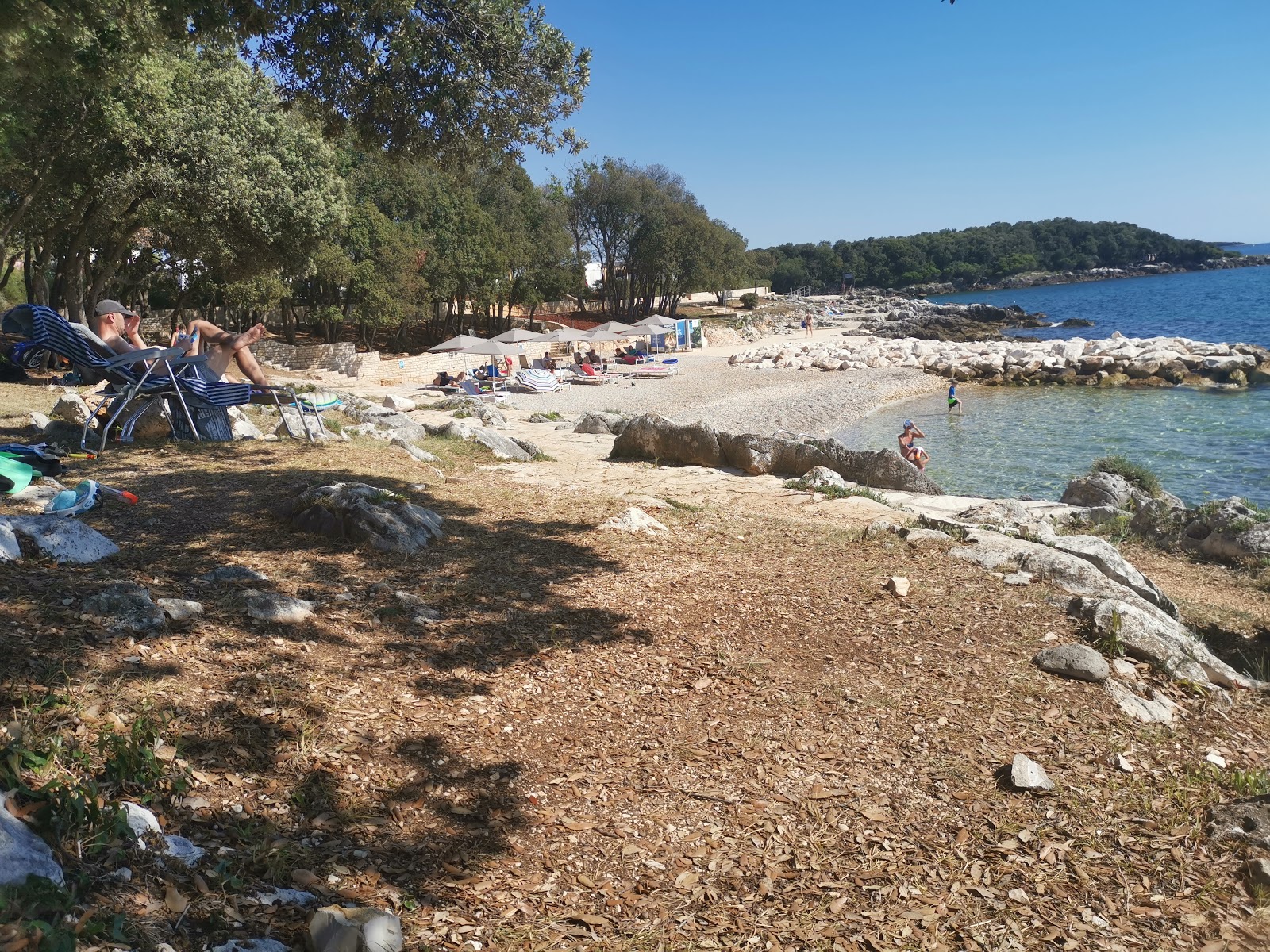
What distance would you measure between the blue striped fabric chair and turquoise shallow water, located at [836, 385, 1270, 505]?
13162 millimetres

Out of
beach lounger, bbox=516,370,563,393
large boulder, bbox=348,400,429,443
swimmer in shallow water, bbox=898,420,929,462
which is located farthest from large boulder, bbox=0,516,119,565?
beach lounger, bbox=516,370,563,393

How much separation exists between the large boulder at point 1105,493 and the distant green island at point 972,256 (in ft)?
437

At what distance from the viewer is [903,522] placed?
8500 mm

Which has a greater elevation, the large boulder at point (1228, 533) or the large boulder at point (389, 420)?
the large boulder at point (389, 420)

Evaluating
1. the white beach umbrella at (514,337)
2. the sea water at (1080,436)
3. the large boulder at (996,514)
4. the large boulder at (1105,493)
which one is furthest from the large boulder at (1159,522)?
the white beach umbrella at (514,337)

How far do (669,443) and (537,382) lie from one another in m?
17.7

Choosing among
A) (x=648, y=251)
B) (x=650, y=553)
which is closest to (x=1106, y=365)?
(x=648, y=251)

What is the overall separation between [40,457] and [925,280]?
152 meters

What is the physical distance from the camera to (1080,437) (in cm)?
2338

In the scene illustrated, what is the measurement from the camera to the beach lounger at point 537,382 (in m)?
30.1

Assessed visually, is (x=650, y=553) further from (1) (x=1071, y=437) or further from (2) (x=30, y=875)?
(1) (x=1071, y=437)

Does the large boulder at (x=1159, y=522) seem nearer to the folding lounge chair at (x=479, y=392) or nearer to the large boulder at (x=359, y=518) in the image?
the large boulder at (x=359, y=518)

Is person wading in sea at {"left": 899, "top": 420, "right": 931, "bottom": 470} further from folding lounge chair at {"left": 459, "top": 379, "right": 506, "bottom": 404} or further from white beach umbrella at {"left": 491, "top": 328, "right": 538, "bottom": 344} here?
white beach umbrella at {"left": 491, "top": 328, "right": 538, "bottom": 344}

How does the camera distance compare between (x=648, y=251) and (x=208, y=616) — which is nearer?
(x=208, y=616)
